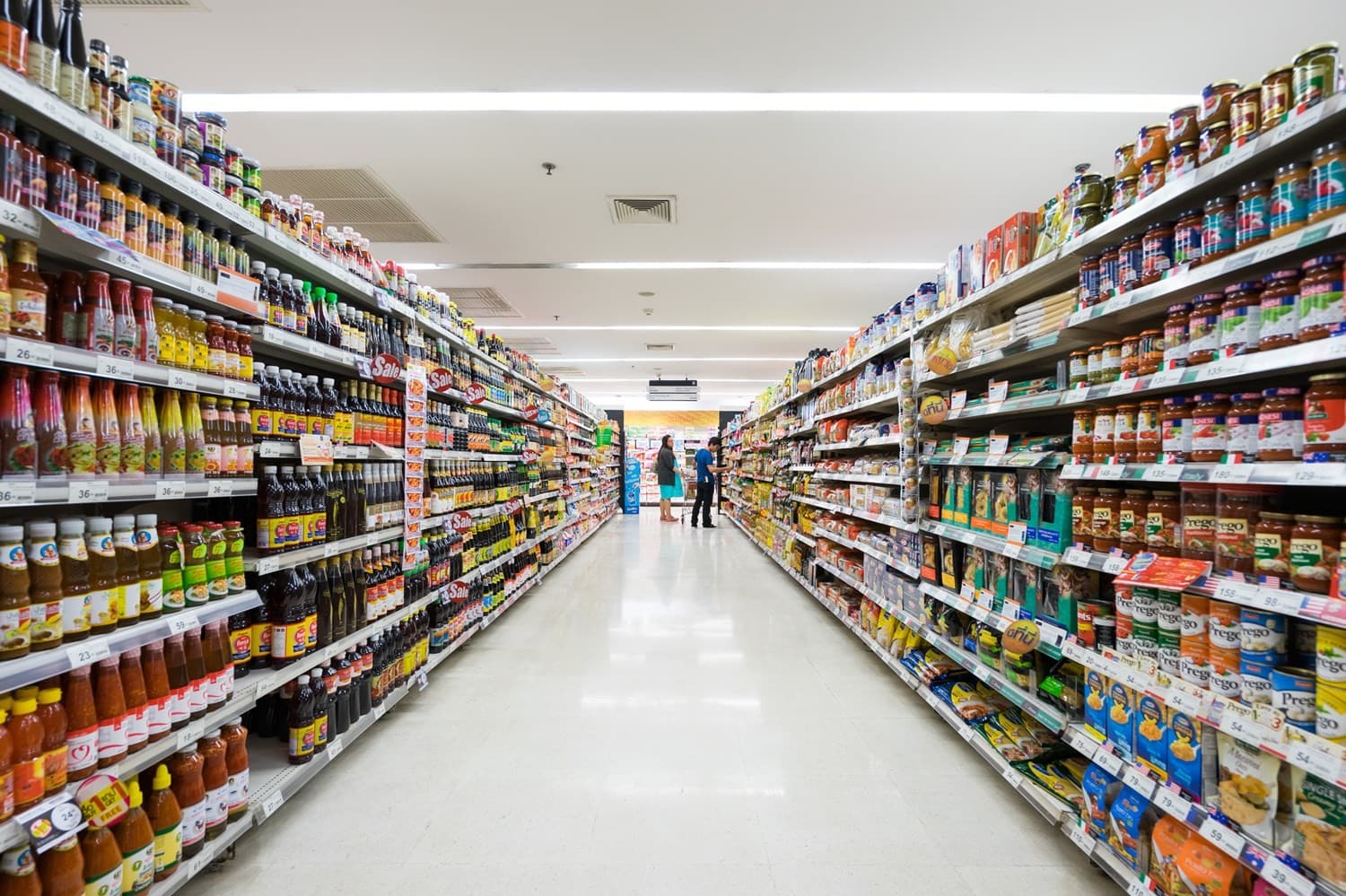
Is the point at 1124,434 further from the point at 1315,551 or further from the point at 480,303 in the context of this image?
the point at 480,303

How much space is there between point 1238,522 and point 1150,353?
56cm

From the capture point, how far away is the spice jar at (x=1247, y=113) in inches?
61.7

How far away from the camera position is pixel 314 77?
3922 millimetres

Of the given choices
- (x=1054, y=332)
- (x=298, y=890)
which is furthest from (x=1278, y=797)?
(x=298, y=890)

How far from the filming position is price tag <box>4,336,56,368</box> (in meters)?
1.33

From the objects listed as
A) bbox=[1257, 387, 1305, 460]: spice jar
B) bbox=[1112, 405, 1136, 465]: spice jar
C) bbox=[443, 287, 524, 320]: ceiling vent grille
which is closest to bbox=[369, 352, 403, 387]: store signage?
bbox=[1112, 405, 1136, 465]: spice jar

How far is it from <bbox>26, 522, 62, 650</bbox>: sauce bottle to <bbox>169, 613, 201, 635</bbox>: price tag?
0.27 metres

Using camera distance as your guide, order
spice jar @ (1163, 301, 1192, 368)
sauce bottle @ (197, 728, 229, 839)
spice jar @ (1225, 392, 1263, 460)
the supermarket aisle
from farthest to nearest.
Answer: the supermarket aisle
sauce bottle @ (197, 728, 229, 839)
spice jar @ (1163, 301, 1192, 368)
spice jar @ (1225, 392, 1263, 460)

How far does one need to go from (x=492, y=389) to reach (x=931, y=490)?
3.69 m

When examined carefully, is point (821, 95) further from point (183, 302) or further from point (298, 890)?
point (298, 890)

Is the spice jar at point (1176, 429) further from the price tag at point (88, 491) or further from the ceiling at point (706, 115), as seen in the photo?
the price tag at point (88, 491)

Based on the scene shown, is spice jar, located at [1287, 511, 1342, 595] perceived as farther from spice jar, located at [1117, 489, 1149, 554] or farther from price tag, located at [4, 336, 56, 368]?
price tag, located at [4, 336, 56, 368]

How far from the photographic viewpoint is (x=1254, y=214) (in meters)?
1.54

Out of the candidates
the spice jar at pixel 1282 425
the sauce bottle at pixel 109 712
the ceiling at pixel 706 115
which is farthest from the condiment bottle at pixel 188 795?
the ceiling at pixel 706 115
